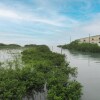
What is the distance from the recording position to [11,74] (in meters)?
10.2

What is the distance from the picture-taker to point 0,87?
888cm

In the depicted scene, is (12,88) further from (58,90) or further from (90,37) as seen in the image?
(90,37)

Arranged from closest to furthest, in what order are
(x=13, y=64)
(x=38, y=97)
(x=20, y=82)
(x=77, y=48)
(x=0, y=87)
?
1. (x=0, y=87)
2. (x=20, y=82)
3. (x=38, y=97)
4. (x=13, y=64)
5. (x=77, y=48)

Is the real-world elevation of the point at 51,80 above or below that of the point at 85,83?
above

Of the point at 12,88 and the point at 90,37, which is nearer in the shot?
the point at 12,88

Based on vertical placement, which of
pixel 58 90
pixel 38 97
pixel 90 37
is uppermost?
pixel 90 37

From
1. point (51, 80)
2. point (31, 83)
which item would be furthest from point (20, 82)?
point (51, 80)

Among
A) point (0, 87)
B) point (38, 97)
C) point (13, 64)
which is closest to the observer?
point (0, 87)

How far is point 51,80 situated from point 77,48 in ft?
172

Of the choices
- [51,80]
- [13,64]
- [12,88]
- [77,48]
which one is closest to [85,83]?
[13,64]

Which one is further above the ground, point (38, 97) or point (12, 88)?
point (12, 88)

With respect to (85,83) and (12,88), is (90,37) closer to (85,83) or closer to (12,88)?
(85,83)

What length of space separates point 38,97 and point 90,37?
53162 millimetres

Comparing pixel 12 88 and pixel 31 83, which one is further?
pixel 31 83
